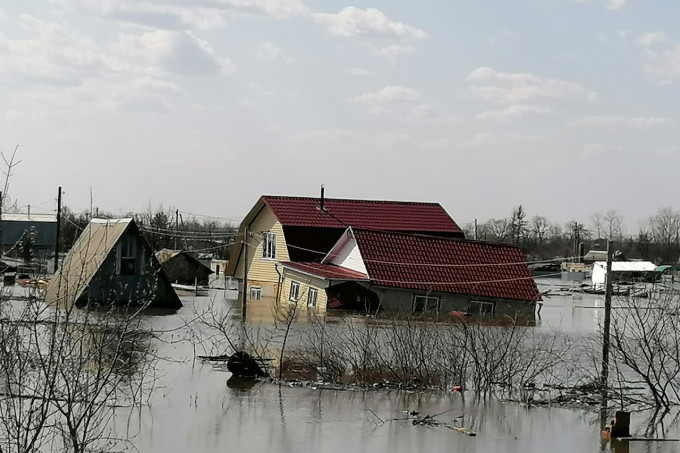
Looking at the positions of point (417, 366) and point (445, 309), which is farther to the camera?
point (445, 309)

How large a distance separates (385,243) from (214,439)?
84.5 ft

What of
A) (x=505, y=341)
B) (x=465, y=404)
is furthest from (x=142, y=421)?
(x=505, y=341)

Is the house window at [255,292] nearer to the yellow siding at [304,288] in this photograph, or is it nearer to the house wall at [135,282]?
the yellow siding at [304,288]

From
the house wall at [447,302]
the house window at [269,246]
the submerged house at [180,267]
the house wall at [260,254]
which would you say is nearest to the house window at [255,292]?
the house wall at [260,254]

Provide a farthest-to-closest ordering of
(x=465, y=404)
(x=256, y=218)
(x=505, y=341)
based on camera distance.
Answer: (x=256, y=218), (x=505, y=341), (x=465, y=404)

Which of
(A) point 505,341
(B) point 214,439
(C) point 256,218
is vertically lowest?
(B) point 214,439

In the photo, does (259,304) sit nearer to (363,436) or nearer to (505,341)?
(505,341)

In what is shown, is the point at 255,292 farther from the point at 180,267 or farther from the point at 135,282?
the point at 135,282

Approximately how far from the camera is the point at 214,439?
47.7 feet

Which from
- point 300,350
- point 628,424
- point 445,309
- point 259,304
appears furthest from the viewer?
point 259,304

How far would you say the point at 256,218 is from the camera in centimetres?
4925

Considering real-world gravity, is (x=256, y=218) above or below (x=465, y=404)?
above

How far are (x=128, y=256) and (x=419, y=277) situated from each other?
11.4 meters

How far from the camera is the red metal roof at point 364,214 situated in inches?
1810
